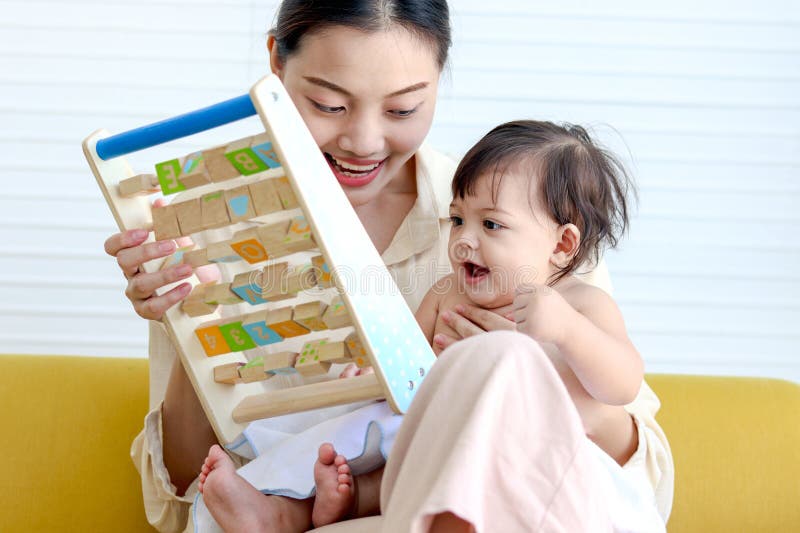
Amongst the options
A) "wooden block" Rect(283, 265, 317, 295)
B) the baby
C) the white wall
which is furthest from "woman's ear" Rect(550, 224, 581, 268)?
the white wall

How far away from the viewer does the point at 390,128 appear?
1.60 metres

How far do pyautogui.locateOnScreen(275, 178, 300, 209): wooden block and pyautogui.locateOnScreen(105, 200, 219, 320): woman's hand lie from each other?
0.23 metres

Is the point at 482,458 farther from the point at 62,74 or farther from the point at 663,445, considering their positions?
the point at 62,74

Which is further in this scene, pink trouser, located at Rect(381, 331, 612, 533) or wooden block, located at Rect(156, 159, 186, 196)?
wooden block, located at Rect(156, 159, 186, 196)

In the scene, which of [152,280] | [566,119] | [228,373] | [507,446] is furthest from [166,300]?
[566,119]

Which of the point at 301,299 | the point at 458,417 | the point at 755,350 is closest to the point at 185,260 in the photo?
the point at 301,299

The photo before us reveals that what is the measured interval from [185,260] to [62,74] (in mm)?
1883

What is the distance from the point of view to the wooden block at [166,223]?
140 centimetres

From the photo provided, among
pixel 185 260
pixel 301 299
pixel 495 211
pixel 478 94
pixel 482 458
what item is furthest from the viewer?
pixel 478 94

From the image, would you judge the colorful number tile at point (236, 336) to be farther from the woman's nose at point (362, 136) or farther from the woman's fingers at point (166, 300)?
the woman's nose at point (362, 136)

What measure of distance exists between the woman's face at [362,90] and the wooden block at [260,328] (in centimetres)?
32

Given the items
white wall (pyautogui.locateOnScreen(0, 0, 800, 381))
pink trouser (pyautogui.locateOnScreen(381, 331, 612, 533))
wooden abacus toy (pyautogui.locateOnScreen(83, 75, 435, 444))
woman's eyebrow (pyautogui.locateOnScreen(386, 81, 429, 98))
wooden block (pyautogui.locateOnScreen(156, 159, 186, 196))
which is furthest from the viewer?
white wall (pyautogui.locateOnScreen(0, 0, 800, 381))

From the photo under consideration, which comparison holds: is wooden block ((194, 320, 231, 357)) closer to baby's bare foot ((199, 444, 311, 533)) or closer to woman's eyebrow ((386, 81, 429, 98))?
baby's bare foot ((199, 444, 311, 533))

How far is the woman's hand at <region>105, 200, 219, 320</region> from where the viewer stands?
144 centimetres
